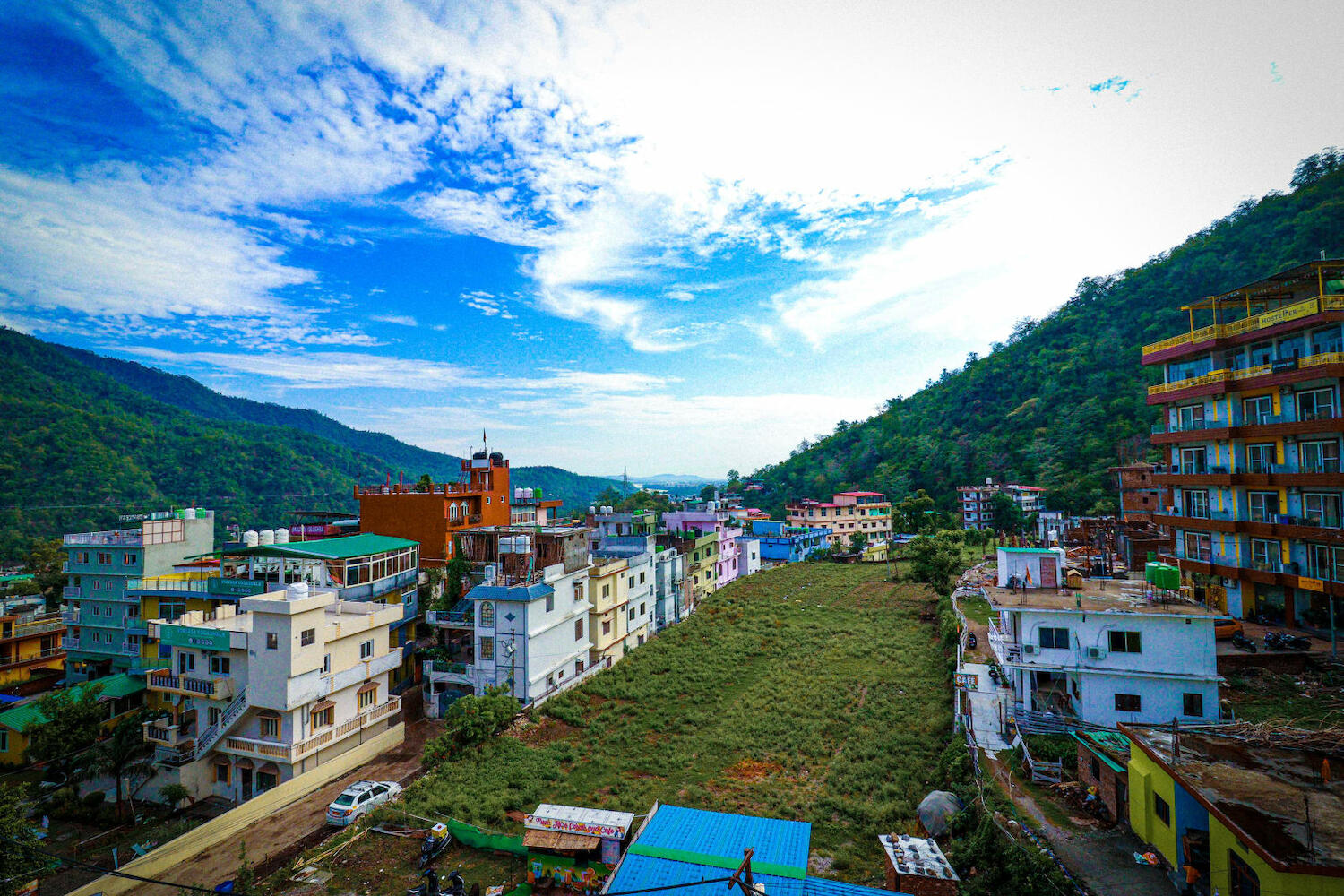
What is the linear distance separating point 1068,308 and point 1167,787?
10146 cm

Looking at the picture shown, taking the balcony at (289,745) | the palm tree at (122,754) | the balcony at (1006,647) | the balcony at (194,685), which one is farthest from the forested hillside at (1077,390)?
the palm tree at (122,754)

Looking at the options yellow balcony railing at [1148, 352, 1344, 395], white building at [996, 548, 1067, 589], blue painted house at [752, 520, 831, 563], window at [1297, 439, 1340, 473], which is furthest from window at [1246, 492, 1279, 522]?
blue painted house at [752, 520, 831, 563]

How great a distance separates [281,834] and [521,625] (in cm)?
934

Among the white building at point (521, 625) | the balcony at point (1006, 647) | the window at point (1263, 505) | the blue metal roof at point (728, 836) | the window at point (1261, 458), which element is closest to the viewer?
the blue metal roof at point (728, 836)

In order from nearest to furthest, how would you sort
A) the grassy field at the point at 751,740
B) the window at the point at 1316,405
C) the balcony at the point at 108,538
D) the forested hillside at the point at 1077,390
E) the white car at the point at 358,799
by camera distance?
1. the grassy field at the point at 751,740
2. the white car at the point at 358,799
3. the window at the point at 1316,405
4. the balcony at the point at 108,538
5. the forested hillside at the point at 1077,390

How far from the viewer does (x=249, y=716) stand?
20.5m

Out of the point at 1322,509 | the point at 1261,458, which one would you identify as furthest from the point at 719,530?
the point at 1322,509

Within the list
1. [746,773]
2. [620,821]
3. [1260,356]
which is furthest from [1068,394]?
[620,821]

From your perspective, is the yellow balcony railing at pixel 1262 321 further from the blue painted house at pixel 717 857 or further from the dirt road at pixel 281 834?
the dirt road at pixel 281 834

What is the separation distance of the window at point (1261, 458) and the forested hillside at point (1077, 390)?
1212 inches

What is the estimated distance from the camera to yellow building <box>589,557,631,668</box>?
93.9ft

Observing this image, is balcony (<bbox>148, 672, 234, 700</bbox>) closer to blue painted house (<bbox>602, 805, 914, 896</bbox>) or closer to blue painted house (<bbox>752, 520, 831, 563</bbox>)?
blue painted house (<bbox>602, 805, 914, 896</bbox>)

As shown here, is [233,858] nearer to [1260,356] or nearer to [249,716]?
[249,716]

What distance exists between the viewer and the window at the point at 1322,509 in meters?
21.1
